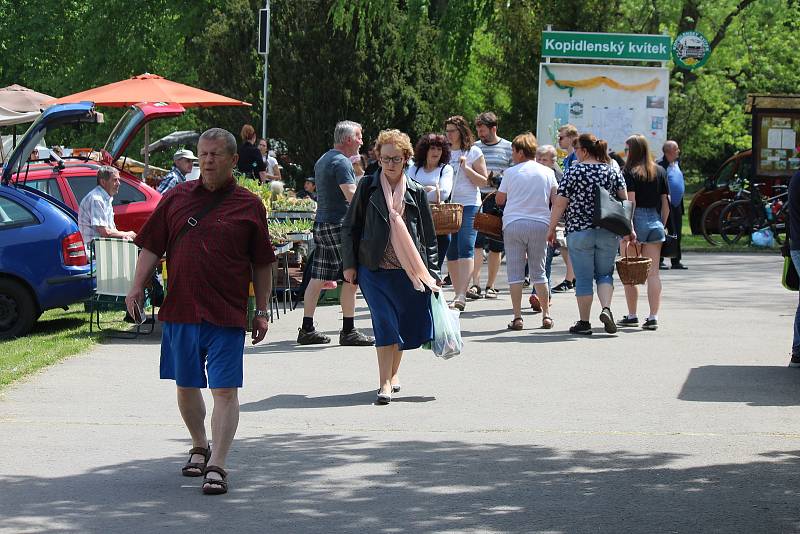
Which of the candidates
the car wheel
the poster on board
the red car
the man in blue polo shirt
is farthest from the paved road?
the poster on board

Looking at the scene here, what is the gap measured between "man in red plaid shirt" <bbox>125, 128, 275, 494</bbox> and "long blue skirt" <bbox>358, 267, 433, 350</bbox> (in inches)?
92.7

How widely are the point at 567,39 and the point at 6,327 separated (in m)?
14.5

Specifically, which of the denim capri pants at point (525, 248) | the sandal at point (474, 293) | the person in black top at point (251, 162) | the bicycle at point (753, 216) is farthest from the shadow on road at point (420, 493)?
the bicycle at point (753, 216)

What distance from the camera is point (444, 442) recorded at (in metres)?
8.02

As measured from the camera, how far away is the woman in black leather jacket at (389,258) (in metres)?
9.19

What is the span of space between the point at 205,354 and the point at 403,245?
98.6 inches

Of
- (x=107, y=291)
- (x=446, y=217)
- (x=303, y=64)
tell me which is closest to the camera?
(x=107, y=291)

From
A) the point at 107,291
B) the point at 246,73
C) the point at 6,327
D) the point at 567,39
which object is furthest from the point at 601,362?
the point at 246,73

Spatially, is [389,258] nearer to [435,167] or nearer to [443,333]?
[443,333]

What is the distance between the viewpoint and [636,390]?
9.91 metres

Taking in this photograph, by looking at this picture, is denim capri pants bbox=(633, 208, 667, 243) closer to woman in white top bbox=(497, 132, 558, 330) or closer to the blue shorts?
woman in white top bbox=(497, 132, 558, 330)

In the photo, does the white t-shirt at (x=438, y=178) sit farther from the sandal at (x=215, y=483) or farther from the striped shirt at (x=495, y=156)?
the sandal at (x=215, y=483)

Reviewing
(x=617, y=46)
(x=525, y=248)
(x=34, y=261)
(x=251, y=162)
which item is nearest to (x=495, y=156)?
(x=525, y=248)

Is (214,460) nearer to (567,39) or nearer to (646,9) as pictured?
(567,39)
